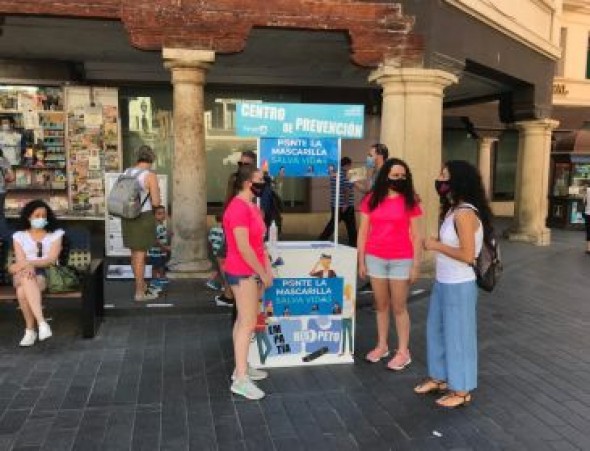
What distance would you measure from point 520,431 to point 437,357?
73 centimetres

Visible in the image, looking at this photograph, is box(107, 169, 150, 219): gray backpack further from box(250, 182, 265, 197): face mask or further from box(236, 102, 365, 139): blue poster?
box(250, 182, 265, 197): face mask

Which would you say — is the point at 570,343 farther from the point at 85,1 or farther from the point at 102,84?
the point at 102,84

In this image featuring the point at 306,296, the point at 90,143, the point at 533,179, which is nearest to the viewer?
the point at 306,296

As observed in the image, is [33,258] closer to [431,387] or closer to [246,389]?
A: [246,389]

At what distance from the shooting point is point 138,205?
6.41m

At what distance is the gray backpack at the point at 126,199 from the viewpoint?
6.32 metres

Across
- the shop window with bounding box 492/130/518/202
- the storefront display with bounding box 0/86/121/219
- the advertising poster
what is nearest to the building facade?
the storefront display with bounding box 0/86/121/219

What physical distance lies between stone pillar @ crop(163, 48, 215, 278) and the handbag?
2014 millimetres

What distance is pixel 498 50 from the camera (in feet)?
32.8

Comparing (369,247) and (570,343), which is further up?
(369,247)

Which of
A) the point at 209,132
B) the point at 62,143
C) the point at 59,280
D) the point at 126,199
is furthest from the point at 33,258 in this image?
the point at 209,132

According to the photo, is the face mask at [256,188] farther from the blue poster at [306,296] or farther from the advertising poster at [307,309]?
the blue poster at [306,296]

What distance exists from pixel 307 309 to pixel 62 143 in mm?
7668

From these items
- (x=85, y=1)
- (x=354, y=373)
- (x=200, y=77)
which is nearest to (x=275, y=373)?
(x=354, y=373)
